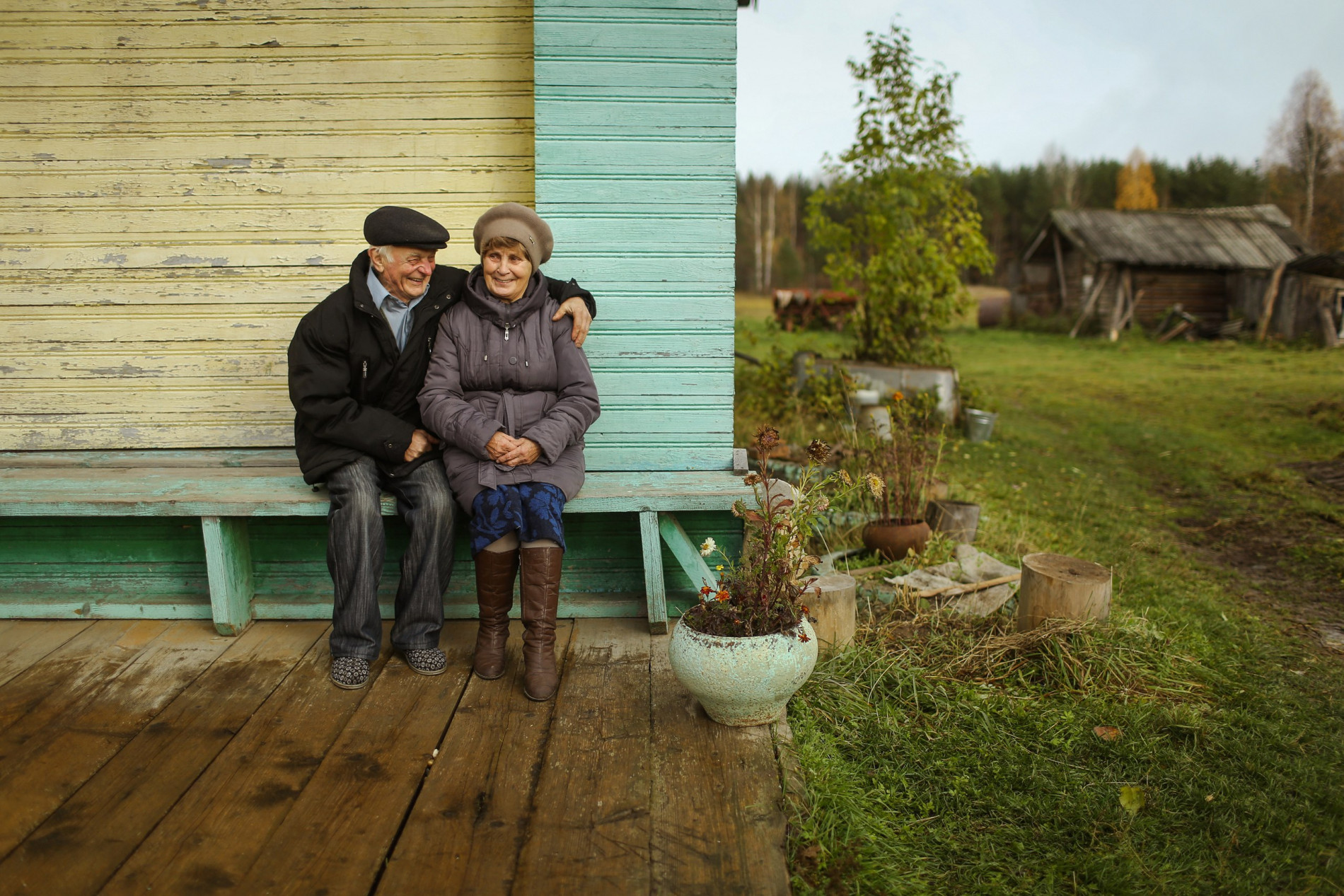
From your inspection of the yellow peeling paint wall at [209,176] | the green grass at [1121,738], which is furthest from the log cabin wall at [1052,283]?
the yellow peeling paint wall at [209,176]

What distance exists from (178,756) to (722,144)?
2854 mm

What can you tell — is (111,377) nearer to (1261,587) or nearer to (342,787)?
(342,787)

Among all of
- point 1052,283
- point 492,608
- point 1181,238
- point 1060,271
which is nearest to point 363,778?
point 492,608

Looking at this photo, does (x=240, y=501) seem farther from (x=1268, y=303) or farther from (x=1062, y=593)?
(x=1268, y=303)

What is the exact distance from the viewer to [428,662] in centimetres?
322

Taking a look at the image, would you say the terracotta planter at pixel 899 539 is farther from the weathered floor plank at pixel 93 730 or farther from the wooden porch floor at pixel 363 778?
the weathered floor plank at pixel 93 730

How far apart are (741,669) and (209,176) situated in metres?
3.14

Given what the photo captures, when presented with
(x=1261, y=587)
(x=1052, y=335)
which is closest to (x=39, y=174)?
(x=1261, y=587)

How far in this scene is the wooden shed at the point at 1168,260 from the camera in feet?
66.6

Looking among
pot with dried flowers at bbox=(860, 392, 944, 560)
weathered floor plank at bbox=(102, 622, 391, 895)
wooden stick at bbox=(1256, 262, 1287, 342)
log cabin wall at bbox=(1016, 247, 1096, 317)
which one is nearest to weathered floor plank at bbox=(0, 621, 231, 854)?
weathered floor plank at bbox=(102, 622, 391, 895)

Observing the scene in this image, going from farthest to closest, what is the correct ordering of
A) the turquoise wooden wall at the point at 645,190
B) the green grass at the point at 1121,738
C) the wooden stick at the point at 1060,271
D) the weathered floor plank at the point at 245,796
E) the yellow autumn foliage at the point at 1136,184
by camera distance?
the yellow autumn foliage at the point at 1136,184 < the wooden stick at the point at 1060,271 < the turquoise wooden wall at the point at 645,190 < the green grass at the point at 1121,738 < the weathered floor plank at the point at 245,796

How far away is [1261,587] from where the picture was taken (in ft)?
15.6

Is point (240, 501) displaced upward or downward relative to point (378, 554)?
upward

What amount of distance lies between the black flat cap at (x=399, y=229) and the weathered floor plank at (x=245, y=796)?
156 centimetres
